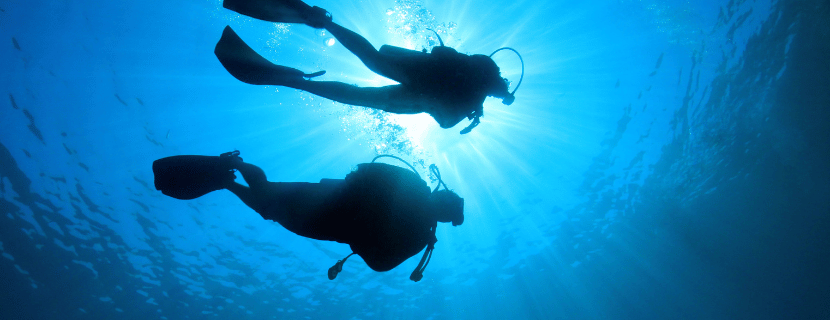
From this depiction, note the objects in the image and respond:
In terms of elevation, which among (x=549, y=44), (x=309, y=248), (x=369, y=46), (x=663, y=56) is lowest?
(x=369, y=46)

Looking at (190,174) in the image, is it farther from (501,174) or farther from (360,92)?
(501,174)

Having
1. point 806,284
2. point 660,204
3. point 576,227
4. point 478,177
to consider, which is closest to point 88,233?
point 478,177

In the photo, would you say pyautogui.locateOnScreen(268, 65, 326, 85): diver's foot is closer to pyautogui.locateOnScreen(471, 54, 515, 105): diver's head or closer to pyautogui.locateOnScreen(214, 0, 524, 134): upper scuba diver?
pyautogui.locateOnScreen(214, 0, 524, 134): upper scuba diver

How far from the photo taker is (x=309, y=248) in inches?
719

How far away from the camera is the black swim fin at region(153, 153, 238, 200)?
307 cm

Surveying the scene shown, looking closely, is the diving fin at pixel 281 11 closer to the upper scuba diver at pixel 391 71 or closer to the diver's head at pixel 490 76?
the upper scuba diver at pixel 391 71

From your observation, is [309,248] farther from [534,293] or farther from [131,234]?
[534,293]

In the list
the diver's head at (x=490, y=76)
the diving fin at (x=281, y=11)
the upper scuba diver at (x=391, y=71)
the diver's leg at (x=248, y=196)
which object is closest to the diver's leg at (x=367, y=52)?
the upper scuba diver at (x=391, y=71)

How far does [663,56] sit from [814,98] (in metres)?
9.63

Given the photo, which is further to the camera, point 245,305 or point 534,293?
point 534,293

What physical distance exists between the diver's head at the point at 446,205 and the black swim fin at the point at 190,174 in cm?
201

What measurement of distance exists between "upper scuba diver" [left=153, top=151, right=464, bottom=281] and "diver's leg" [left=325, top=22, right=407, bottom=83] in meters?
0.92

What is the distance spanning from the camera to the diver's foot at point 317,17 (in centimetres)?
313

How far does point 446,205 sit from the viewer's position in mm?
3213
